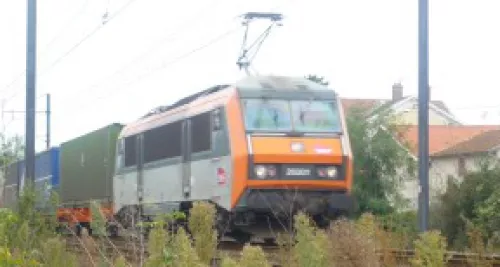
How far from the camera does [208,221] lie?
1102 cm

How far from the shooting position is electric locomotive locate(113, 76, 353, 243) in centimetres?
1457

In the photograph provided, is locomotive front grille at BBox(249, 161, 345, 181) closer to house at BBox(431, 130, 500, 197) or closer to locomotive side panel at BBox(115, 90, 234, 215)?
locomotive side panel at BBox(115, 90, 234, 215)

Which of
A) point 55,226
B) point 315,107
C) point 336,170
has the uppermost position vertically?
point 315,107

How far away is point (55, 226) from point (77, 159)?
39.4 feet

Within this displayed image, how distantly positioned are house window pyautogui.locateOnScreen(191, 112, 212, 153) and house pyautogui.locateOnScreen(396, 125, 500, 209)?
4056mm

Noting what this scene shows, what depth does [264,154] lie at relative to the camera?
47.9 feet

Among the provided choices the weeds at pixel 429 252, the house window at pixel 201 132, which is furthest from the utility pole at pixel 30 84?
the weeds at pixel 429 252

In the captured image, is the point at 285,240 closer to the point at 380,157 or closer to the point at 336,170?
the point at 336,170

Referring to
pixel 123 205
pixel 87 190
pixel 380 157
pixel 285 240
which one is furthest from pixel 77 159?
pixel 285 240

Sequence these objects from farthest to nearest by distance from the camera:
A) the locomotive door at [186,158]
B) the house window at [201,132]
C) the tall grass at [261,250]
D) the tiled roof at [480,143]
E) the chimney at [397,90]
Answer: the chimney at [397,90] → the tiled roof at [480,143] → the locomotive door at [186,158] → the house window at [201,132] → the tall grass at [261,250]

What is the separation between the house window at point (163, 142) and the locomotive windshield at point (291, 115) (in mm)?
2229

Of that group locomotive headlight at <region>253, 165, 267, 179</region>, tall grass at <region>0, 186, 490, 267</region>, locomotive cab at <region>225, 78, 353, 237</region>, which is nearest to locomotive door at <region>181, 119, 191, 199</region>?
A: locomotive cab at <region>225, 78, 353, 237</region>

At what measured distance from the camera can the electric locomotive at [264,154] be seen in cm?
1457

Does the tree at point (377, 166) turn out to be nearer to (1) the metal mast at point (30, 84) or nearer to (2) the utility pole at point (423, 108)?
(2) the utility pole at point (423, 108)
